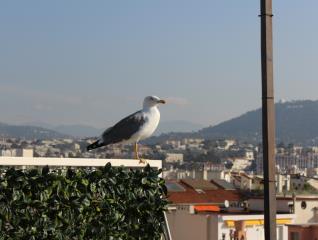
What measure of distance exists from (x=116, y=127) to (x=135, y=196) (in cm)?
93

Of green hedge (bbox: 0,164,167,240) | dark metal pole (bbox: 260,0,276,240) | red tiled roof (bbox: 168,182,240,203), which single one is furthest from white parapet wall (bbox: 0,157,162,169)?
red tiled roof (bbox: 168,182,240,203)

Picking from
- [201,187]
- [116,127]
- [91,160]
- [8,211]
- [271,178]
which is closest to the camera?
[271,178]

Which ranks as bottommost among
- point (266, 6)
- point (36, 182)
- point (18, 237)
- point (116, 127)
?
point (18, 237)

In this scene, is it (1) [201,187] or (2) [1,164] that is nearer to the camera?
(2) [1,164]

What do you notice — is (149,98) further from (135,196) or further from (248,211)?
(248,211)

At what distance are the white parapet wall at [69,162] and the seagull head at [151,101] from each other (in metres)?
0.63

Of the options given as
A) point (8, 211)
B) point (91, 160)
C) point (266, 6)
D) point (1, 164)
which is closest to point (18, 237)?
point (8, 211)

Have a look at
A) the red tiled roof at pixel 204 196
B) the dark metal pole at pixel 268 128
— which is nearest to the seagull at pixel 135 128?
the dark metal pole at pixel 268 128

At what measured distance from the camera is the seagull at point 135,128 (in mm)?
8109

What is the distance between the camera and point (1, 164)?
22.1 ft

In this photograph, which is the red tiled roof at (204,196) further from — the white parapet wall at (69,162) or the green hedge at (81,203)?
the green hedge at (81,203)

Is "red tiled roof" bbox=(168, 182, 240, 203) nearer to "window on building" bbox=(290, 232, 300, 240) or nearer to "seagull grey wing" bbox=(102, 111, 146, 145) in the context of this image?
"window on building" bbox=(290, 232, 300, 240)

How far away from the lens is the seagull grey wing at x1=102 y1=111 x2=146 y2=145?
26.6ft

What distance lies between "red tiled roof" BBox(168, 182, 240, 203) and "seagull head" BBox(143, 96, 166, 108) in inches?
1455
